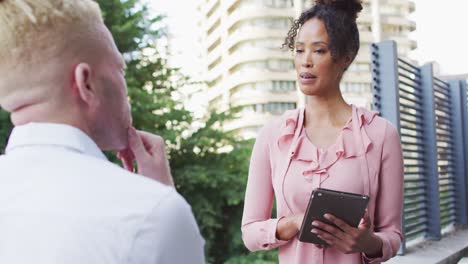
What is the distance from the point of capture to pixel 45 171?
67cm

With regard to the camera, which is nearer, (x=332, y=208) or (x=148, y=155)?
(x=148, y=155)

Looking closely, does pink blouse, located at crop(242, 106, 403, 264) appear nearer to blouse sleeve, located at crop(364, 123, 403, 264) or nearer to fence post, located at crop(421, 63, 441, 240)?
blouse sleeve, located at crop(364, 123, 403, 264)

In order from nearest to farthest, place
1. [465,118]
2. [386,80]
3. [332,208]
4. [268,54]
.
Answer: [332,208], [386,80], [465,118], [268,54]

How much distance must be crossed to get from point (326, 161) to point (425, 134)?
5.26 meters

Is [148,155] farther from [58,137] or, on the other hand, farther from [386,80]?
[386,80]

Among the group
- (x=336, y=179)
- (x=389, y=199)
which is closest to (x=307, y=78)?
(x=336, y=179)

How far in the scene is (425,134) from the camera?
6.58 m

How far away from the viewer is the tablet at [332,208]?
1.48 metres

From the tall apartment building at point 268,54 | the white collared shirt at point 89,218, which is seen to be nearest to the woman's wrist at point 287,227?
the white collared shirt at point 89,218

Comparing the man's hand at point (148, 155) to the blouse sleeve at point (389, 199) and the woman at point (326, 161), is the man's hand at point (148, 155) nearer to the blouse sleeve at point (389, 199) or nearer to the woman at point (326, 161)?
the woman at point (326, 161)

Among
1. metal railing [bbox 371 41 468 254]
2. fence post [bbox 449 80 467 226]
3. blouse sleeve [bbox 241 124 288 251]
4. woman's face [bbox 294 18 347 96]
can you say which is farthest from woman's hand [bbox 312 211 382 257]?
fence post [bbox 449 80 467 226]

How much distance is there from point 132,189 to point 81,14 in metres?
0.22

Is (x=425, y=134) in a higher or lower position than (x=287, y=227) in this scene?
higher

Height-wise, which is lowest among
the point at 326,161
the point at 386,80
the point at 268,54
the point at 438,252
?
the point at 438,252
